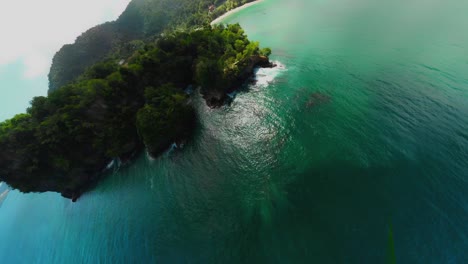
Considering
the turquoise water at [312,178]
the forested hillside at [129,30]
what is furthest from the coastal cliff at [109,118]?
the forested hillside at [129,30]

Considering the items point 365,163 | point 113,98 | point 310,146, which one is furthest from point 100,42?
point 365,163

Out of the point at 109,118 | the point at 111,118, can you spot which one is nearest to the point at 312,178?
A: the point at 111,118

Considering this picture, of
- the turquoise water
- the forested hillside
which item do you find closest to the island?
the turquoise water

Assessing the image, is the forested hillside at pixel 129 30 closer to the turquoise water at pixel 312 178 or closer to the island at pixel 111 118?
the island at pixel 111 118

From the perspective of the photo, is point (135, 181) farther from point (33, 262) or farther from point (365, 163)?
point (365, 163)

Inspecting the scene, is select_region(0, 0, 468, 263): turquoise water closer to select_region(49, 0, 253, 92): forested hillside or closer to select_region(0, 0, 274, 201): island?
select_region(0, 0, 274, 201): island

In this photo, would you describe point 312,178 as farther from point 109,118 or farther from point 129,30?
point 129,30
